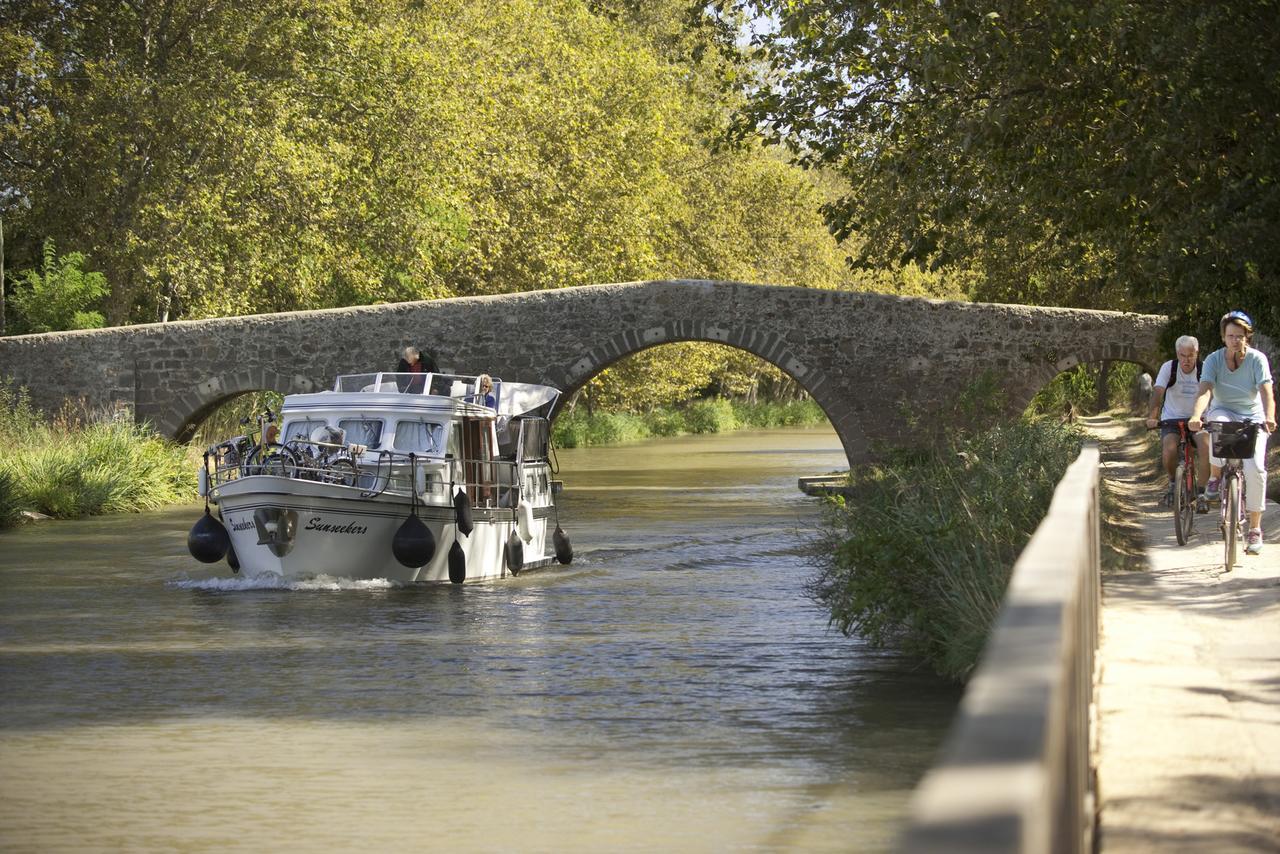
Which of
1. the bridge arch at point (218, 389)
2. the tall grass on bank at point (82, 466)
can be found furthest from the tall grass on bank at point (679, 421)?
the tall grass on bank at point (82, 466)

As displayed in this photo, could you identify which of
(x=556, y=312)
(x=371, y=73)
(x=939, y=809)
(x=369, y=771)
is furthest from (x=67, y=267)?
(x=939, y=809)

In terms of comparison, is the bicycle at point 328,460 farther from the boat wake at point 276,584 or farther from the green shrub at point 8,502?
the green shrub at point 8,502

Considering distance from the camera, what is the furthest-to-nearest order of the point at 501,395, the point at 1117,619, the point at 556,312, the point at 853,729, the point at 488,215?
the point at 488,215
the point at 556,312
the point at 501,395
the point at 853,729
the point at 1117,619

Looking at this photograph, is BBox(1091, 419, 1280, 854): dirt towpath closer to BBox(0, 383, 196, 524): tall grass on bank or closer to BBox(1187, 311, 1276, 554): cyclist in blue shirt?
BBox(1187, 311, 1276, 554): cyclist in blue shirt

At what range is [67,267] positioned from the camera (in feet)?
104

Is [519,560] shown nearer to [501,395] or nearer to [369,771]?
[501,395]

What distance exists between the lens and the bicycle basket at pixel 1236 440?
35.1 feet

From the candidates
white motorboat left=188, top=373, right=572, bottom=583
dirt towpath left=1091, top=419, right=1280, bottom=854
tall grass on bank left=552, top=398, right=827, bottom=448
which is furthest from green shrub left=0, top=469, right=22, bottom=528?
tall grass on bank left=552, top=398, right=827, bottom=448

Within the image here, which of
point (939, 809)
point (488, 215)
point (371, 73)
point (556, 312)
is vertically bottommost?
point (939, 809)

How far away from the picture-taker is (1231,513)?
1056 centimetres

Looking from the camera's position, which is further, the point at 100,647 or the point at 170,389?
the point at 170,389

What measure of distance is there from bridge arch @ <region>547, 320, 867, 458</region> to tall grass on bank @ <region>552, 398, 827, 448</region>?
15.2 metres

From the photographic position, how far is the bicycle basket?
1070 centimetres

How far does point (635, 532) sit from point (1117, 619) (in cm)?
1363
